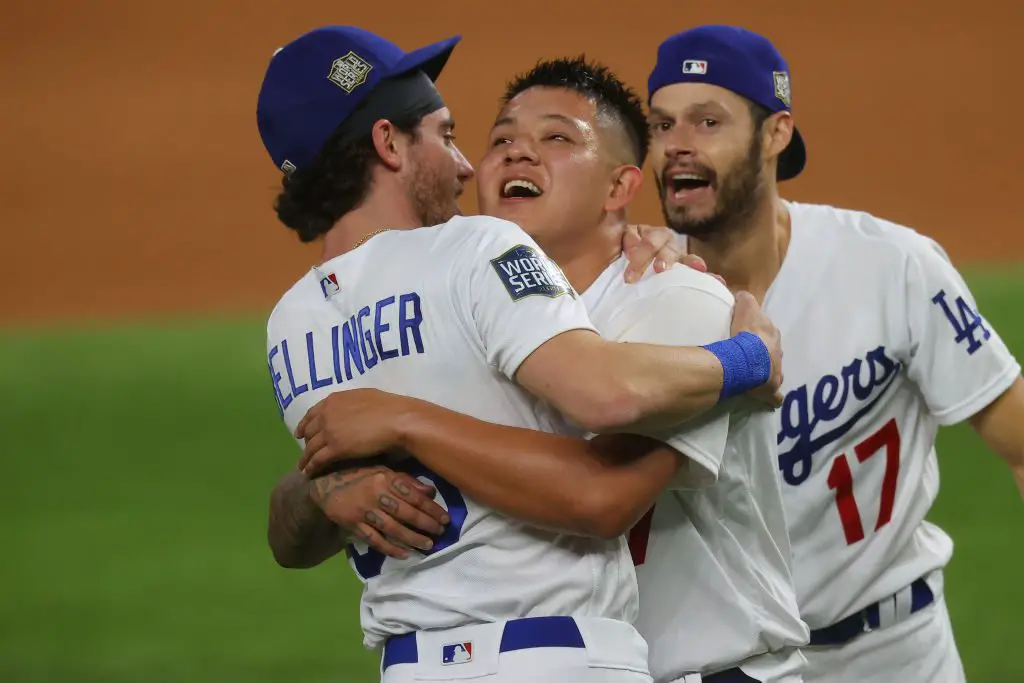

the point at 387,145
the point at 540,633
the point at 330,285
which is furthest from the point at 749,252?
the point at 540,633

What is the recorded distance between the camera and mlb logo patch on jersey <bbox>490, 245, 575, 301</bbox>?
2.84 metres

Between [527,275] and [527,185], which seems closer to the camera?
[527,275]

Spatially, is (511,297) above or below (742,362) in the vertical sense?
above

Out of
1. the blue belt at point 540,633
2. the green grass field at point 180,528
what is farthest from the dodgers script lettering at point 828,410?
the green grass field at point 180,528

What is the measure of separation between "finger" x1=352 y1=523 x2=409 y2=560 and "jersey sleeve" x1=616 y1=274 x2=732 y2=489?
593 millimetres

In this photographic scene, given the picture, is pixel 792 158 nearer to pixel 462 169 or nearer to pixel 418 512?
pixel 462 169

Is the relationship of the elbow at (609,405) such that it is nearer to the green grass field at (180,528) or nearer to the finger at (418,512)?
the finger at (418,512)

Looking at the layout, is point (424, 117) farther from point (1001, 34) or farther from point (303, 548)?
point (1001, 34)

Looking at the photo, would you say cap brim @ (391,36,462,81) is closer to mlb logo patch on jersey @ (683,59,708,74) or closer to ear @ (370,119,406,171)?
ear @ (370,119,406,171)

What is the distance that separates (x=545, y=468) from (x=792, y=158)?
2.63m

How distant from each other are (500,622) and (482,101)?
14.4 meters

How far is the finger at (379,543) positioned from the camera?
3.03 metres

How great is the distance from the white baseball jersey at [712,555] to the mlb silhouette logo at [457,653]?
0.57 m

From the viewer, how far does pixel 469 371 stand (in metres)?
2.97
